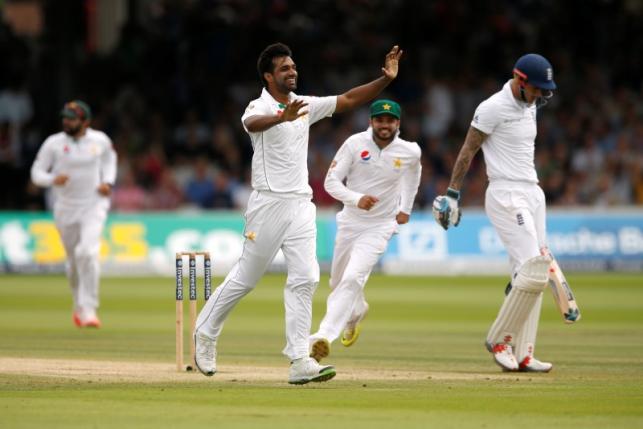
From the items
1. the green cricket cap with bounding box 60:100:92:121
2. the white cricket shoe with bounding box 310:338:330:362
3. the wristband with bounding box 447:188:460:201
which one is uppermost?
the green cricket cap with bounding box 60:100:92:121

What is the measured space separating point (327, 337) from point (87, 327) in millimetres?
4585

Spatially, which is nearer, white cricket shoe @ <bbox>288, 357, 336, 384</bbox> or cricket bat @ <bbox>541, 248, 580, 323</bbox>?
white cricket shoe @ <bbox>288, 357, 336, 384</bbox>

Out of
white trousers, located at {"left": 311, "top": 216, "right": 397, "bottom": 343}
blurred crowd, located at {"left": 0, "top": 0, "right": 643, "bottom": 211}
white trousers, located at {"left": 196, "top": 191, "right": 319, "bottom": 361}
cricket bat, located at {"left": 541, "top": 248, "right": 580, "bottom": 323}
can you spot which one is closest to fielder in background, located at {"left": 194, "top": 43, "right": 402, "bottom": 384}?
white trousers, located at {"left": 196, "top": 191, "right": 319, "bottom": 361}

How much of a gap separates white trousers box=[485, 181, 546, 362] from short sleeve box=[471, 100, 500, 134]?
0.40 m

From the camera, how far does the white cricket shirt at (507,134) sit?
10.0 meters

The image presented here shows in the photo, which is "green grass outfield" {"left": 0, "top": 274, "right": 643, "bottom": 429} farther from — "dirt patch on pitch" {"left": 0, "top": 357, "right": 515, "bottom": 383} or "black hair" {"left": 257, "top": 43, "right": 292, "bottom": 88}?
"black hair" {"left": 257, "top": 43, "right": 292, "bottom": 88}

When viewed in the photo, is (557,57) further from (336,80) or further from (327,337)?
(327,337)

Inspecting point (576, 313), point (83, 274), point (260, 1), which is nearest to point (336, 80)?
point (260, 1)

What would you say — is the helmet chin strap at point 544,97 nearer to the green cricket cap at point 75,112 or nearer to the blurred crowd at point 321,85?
the green cricket cap at point 75,112

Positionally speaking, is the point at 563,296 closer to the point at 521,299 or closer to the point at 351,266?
the point at 521,299

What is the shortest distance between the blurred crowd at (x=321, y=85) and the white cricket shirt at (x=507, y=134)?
12890mm

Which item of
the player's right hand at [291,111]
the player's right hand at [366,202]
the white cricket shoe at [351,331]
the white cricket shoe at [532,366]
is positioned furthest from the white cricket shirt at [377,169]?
the player's right hand at [291,111]

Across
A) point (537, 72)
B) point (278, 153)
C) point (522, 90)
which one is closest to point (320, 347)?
point (278, 153)

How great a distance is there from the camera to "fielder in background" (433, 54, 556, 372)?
9852 mm
